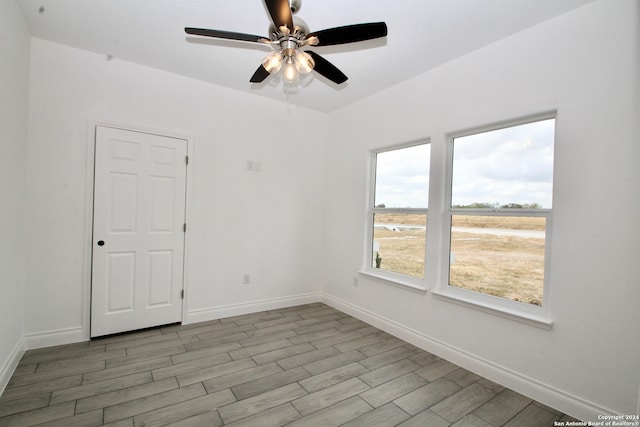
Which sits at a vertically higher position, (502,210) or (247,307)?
(502,210)

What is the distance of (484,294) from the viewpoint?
2.66 meters

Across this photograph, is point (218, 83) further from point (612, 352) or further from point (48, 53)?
point (612, 352)

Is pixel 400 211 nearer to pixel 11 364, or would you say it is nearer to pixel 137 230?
pixel 137 230

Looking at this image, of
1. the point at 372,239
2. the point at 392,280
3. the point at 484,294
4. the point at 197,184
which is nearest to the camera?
the point at 484,294

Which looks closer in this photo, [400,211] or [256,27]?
[256,27]

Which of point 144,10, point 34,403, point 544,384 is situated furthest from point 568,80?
point 34,403

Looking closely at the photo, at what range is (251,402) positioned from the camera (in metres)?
2.11

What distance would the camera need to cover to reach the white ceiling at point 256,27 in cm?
218

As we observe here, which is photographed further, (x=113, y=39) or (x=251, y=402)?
(x=113, y=39)

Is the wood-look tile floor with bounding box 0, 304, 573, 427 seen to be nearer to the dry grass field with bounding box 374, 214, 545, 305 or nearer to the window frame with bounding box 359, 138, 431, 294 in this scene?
the window frame with bounding box 359, 138, 431, 294

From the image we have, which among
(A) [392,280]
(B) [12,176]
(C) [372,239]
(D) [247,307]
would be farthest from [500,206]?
(B) [12,176]

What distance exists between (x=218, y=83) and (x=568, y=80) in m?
3.39

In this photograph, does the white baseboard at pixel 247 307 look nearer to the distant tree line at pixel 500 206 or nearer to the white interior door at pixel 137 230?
the white interior door at pixel 137 230

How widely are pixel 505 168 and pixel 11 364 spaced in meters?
4.29
